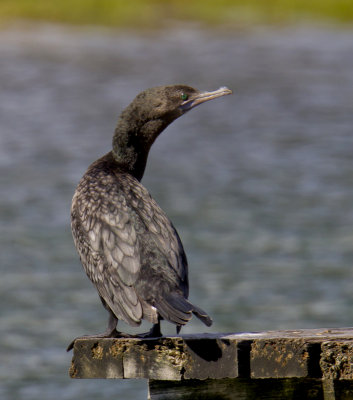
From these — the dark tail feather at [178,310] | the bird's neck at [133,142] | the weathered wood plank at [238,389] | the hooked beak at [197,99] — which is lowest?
the weathered wood plank at [238,389]

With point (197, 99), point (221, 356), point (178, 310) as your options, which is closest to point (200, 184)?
point (197, 99)

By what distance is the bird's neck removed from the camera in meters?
5.71

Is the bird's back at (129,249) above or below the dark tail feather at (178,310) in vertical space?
above

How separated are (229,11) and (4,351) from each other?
25.6 meters

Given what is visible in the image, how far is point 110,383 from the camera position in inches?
379

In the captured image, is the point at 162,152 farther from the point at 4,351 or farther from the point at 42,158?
the point at 4,351

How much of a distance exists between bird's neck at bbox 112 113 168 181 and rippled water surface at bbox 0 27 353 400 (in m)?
3.82

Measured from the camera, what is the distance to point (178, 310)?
14.4ft

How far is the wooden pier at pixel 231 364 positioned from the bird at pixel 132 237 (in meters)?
0.23

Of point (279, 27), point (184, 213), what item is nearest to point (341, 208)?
point (184, 213)

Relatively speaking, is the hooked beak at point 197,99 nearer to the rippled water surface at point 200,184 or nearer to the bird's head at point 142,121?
the bird's head at point 142,121

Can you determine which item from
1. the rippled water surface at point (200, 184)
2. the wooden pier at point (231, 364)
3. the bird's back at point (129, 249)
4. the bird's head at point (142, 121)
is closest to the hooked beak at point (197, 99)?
the bird's head at point (142, 121)

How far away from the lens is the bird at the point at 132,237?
15.0ft

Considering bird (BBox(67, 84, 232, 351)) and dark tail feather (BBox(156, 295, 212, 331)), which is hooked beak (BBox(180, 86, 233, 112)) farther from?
dark tail feather (BBox(156, 295, 212, 331))
